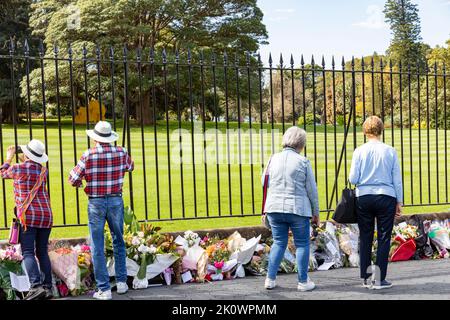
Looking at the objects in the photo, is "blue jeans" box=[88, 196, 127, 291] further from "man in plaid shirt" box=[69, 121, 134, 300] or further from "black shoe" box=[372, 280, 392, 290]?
"black shoe" box=[372, 280, 392, 290]

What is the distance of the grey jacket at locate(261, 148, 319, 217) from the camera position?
553cm

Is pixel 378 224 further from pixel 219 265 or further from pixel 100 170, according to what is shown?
pixel 100 170

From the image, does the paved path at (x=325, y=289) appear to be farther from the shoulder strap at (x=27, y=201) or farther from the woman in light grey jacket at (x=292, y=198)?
the shoulder strap at (x=27, y=201)

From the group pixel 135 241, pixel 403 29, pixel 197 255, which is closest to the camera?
pixel 135 241

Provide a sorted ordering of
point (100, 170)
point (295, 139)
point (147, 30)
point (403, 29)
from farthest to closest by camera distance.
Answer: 1. point (403, 29)
2. point (147, 30)
3. point (295, 139)
4. point (100, 170)

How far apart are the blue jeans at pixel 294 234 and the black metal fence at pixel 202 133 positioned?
1183 mm

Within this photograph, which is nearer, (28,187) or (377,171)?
(28,187)

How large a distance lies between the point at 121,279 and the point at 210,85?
93.0 ft

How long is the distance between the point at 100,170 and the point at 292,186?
1650 mm

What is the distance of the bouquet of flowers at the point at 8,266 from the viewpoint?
18.2 ft

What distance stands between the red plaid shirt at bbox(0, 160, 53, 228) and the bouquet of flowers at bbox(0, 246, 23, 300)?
523 mm

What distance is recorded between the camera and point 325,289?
5.89m

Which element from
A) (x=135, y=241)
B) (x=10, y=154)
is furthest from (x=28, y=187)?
(x=135, y=241)

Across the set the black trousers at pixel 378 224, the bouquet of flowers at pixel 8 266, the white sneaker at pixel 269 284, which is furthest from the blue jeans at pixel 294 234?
the bouquet of flowers at pixel 8 266
